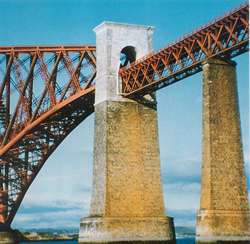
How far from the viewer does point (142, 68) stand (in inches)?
2030

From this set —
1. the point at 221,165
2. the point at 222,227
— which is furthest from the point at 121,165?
the point at 222,227

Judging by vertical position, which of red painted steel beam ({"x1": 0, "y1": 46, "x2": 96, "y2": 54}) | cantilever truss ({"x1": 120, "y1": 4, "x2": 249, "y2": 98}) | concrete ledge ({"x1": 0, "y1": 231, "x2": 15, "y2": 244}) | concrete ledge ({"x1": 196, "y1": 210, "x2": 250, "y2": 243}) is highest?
red painted steel beam ({"x1": 0, "y1": 46, "x2": 96, "y2": 54})

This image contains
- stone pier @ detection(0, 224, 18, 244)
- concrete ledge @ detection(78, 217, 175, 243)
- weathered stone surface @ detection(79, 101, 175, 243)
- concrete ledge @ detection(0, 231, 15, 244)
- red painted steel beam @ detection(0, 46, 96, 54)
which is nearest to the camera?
concrete ledge @ detection(78, 217, 175, 243)

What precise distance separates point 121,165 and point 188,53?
9657 mm

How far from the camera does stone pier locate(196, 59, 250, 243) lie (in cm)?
4022

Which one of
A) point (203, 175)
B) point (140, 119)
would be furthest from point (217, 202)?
point (140, 119)

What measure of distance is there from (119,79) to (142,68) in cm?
270

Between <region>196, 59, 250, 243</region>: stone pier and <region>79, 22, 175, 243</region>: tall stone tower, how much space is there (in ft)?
33.1

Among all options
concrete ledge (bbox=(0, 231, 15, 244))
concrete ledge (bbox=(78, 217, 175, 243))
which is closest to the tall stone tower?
concrete ledge (bbox=(78, 217, 175, 243))

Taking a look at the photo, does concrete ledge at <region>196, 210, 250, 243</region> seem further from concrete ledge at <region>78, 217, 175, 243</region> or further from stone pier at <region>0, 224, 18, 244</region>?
stone pier at <region>0, 224, 18, 244</region>

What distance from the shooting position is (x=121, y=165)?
51.5m

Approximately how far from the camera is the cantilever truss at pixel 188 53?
4172 cm

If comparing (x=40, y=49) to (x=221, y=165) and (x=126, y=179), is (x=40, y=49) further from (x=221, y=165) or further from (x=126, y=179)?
(x=221, y=165)

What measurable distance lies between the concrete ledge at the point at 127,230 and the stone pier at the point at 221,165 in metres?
9.61
